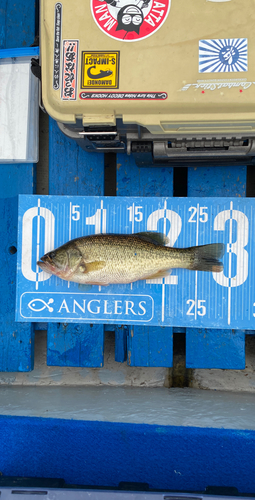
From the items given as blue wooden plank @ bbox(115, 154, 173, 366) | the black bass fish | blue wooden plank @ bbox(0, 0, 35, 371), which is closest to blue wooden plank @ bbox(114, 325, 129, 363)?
blue wooden plank @ bbox(115, 154, 173, 366)

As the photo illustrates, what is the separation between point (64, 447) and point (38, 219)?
59.7 inches

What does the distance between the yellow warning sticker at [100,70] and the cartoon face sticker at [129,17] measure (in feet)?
0.37

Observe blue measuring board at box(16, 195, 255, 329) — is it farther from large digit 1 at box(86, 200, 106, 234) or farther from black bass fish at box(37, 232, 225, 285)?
black bass fish at box(37, 232, 225, 285)

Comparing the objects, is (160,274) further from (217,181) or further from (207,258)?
(217,181)

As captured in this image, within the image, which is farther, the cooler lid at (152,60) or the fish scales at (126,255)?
the fish scales at (126,255)

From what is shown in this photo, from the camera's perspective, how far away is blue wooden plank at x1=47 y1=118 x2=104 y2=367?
210 cm

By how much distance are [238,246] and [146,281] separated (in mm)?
702

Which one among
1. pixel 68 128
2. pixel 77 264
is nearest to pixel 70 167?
pixel 68 128

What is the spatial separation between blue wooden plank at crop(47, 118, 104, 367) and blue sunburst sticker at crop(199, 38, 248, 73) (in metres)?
0.92

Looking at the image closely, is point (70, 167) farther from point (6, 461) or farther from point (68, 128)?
point (6, 461)

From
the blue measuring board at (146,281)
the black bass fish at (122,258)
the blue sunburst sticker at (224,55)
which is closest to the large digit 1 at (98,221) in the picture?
the blue measuring board at (146,281)

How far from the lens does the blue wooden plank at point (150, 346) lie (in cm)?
211

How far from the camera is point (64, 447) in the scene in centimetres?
182

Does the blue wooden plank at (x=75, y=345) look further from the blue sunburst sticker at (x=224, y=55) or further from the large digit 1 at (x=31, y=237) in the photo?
the blue sunburst sticker at (x=224, y=55)
